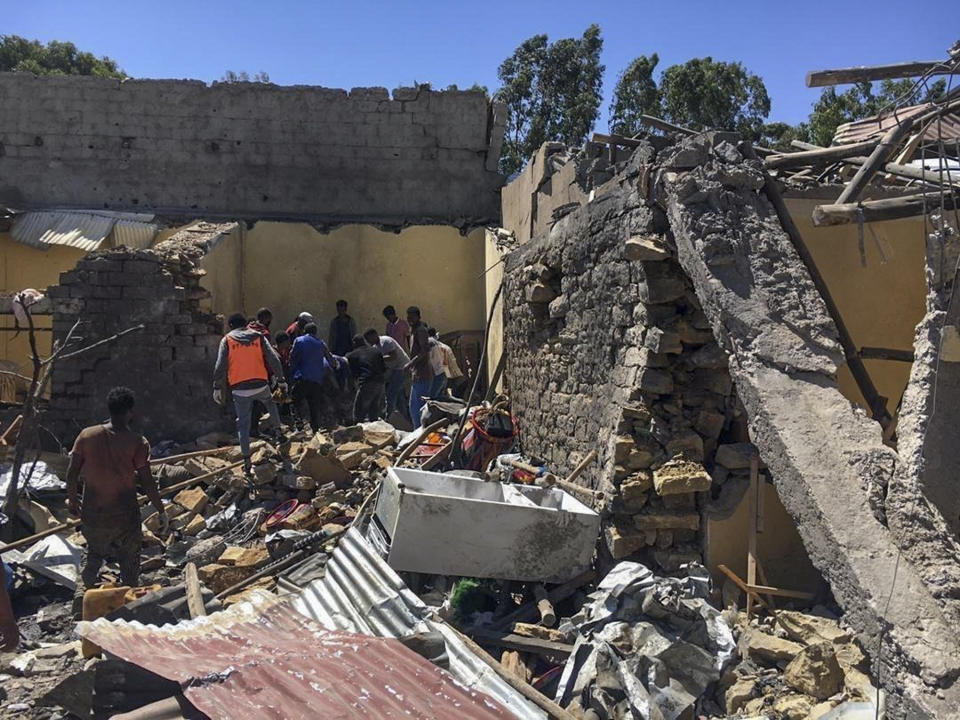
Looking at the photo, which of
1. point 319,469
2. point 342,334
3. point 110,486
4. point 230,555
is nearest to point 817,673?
point 230,555

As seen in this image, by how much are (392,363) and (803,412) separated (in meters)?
6.56

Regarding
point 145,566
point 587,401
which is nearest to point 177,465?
point 145,566

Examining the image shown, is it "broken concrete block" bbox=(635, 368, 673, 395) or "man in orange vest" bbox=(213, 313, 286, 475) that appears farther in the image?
"man in orange vest" bbox=(213, 313, 286, 475)

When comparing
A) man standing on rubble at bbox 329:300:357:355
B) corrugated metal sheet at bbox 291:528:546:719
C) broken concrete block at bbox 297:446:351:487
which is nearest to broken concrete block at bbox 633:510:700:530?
corrugated metal sheet at bbox 291:528:546:719

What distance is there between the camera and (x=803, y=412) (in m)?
3.97

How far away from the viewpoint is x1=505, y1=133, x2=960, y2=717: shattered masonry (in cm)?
336

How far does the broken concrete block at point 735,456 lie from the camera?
17.2ft

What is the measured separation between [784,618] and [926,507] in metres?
1.42

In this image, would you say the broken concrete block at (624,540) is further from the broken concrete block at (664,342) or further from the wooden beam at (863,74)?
the wooden beam at (863,74)

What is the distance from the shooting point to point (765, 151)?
645 centimetres

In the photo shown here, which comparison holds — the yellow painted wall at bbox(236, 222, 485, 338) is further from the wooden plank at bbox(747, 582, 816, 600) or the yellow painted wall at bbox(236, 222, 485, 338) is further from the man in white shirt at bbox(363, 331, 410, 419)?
the wooden plank at bbox(747, 582, 816, 600)

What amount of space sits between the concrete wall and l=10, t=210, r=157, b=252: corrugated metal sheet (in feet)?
3.48

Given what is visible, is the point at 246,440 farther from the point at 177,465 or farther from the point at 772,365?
the point at 772,365

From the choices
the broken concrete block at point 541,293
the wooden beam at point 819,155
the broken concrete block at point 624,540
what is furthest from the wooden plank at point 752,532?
the broken concrete block at point 541,293
